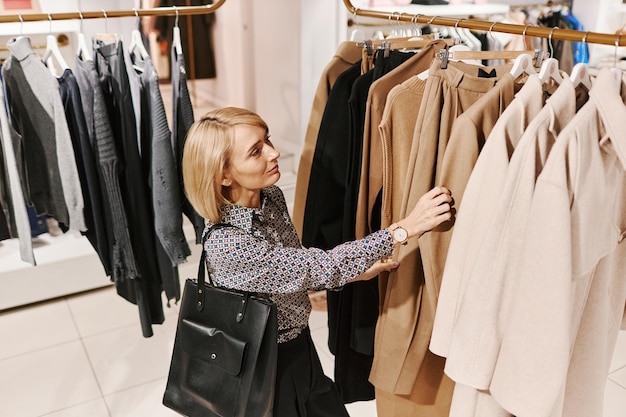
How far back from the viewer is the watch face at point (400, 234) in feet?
4.56

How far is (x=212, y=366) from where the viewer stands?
1557 mm

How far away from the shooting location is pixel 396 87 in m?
1.48

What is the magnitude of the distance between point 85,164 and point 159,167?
233 millimetres

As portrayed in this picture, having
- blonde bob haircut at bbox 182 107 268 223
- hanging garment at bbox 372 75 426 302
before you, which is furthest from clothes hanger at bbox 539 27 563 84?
blonde bob haircut at bbox 182 107 268 223

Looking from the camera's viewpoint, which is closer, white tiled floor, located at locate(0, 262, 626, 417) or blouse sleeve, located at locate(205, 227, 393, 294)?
blouse sleeve, located at locate(205, 227, 393, 294)

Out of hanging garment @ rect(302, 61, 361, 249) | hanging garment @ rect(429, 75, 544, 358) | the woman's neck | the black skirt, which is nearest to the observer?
hanging garment @ rect(429, 75, 544, 358)

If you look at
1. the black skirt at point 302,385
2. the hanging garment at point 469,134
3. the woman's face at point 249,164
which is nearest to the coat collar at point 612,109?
the hanging garment at point 469,134

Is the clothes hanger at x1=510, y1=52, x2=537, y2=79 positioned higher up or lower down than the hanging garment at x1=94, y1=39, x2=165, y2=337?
higher up

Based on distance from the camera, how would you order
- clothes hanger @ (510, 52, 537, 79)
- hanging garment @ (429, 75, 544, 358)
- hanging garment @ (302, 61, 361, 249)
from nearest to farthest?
hanging garment @ (429, 75, 544, 358) → clothes hanger @ (510, 52, 537, 79) → hanging garment @ (302, 61, 361, 249)

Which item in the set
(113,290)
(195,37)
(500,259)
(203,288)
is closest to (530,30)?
(500,259)

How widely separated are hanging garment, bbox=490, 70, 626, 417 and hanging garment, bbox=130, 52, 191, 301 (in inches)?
46.9

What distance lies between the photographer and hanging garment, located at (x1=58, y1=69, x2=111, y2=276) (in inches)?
72.1

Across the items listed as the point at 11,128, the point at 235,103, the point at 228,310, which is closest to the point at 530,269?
the point at 228,310

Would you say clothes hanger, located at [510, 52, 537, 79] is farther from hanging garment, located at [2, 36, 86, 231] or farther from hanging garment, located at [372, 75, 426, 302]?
hanging garment, located at [2, 36, 86, 231]
